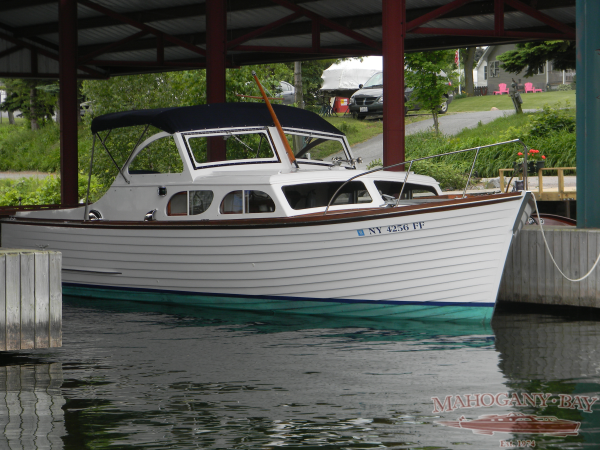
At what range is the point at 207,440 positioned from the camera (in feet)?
19.5

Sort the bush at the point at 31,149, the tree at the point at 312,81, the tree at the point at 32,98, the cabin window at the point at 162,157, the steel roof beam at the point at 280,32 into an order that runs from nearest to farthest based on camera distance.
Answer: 1. the steel roof beam at the point at 280,32
2. the cabin window at the point at 162,157
3. the bush at the point at 31,149
4. the tree at the point at 32,98
5. the tree at the point at 312,81

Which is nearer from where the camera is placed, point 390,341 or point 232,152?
point 390,341

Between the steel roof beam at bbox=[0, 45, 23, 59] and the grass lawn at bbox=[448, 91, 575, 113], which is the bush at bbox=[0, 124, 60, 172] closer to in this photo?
the steel roof beam at bbox=[0, 45, 23, 59]

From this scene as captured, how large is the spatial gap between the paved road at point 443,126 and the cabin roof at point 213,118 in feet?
59.2

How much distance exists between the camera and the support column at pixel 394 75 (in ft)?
43.6

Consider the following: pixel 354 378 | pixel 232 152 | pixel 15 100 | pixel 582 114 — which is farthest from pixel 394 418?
pixel 15 100

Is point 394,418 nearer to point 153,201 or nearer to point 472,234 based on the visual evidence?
point 472,234

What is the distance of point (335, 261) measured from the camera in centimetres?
1055

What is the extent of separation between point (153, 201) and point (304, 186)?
2.47 meters

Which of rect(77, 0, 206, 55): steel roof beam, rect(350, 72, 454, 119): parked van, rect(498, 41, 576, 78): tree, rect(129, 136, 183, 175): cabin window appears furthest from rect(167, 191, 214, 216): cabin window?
rect(350, 72, 454, 119): parked van

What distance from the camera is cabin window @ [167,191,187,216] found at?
480 inches

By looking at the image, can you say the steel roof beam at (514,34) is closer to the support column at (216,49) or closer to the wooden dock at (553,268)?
the wooden dock at (553,268)

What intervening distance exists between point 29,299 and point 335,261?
4.09 meters

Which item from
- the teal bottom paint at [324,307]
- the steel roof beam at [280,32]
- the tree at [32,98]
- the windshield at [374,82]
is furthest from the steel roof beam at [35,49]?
the tree at [32,98]
